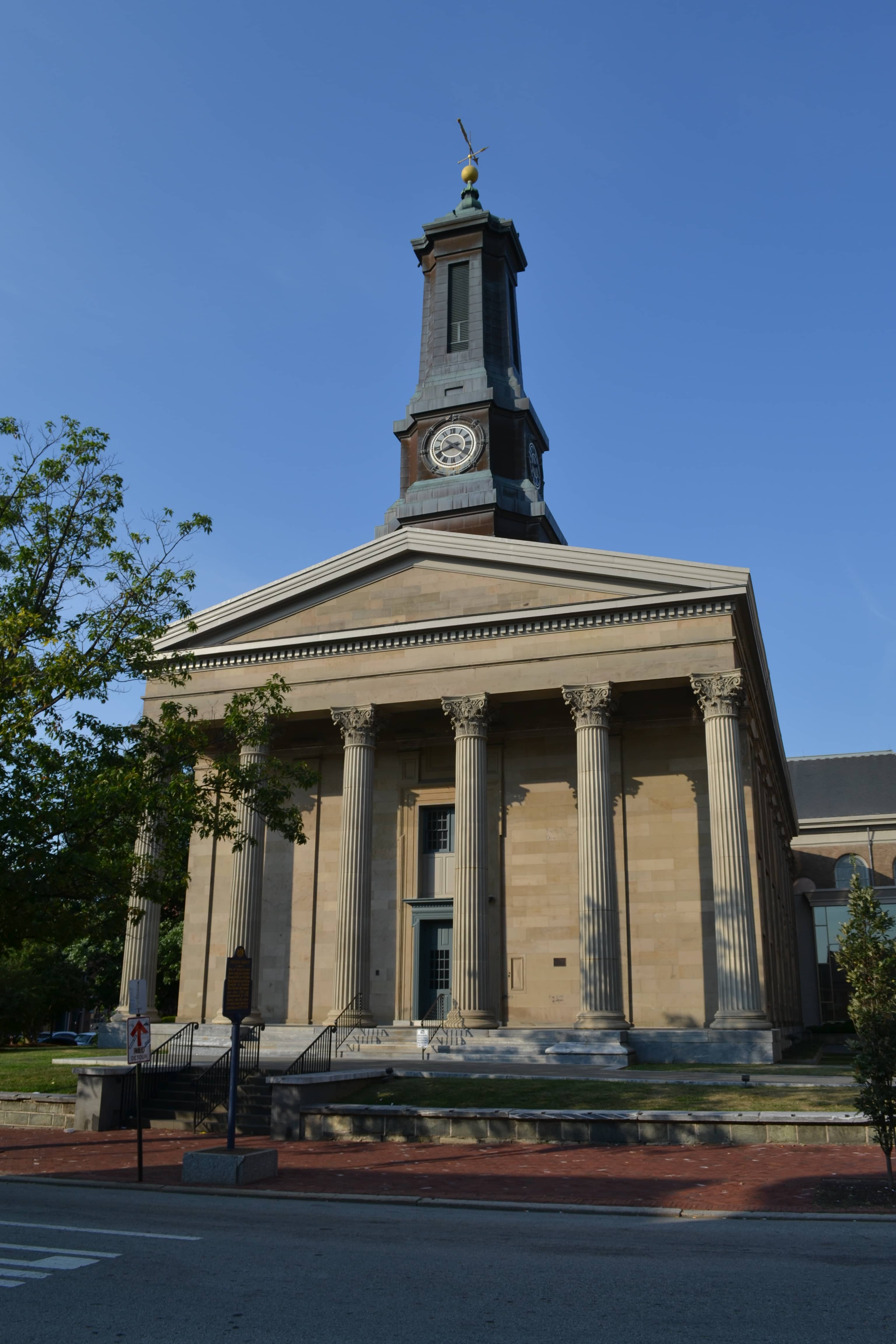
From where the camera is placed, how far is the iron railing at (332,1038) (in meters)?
23.3

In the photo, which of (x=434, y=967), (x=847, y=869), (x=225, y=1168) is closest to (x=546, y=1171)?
(x=225, y=1168)

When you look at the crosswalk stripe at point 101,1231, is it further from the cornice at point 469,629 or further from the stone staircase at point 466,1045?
the cornice at point 469,629

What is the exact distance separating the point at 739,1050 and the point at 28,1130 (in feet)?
52.6

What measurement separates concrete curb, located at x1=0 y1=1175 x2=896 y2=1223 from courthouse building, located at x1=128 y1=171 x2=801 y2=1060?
15238mm

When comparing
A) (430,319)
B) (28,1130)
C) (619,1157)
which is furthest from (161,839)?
(430,319)

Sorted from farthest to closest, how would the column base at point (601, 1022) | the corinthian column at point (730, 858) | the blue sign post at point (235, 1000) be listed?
the column base at point (601, 1022), the corinthian column at point (730, 858), the blue sign post at point (235, 1000)

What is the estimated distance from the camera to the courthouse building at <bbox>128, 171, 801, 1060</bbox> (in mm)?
29594

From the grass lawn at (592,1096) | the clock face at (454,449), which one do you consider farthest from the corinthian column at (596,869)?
the clock face at (454,449)

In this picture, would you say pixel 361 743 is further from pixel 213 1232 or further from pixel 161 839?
pixel 213 1232

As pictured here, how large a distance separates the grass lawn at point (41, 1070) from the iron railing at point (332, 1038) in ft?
15.9

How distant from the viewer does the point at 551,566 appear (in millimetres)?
31938

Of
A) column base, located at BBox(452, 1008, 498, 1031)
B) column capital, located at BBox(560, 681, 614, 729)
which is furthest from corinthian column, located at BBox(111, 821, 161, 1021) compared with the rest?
column capital, located at BBox(560, 681, 614, 729)

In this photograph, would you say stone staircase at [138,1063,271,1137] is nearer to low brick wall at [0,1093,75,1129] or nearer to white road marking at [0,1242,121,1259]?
low brick wall at [0,1093,75,1129]

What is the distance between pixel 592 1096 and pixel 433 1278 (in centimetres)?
1125
